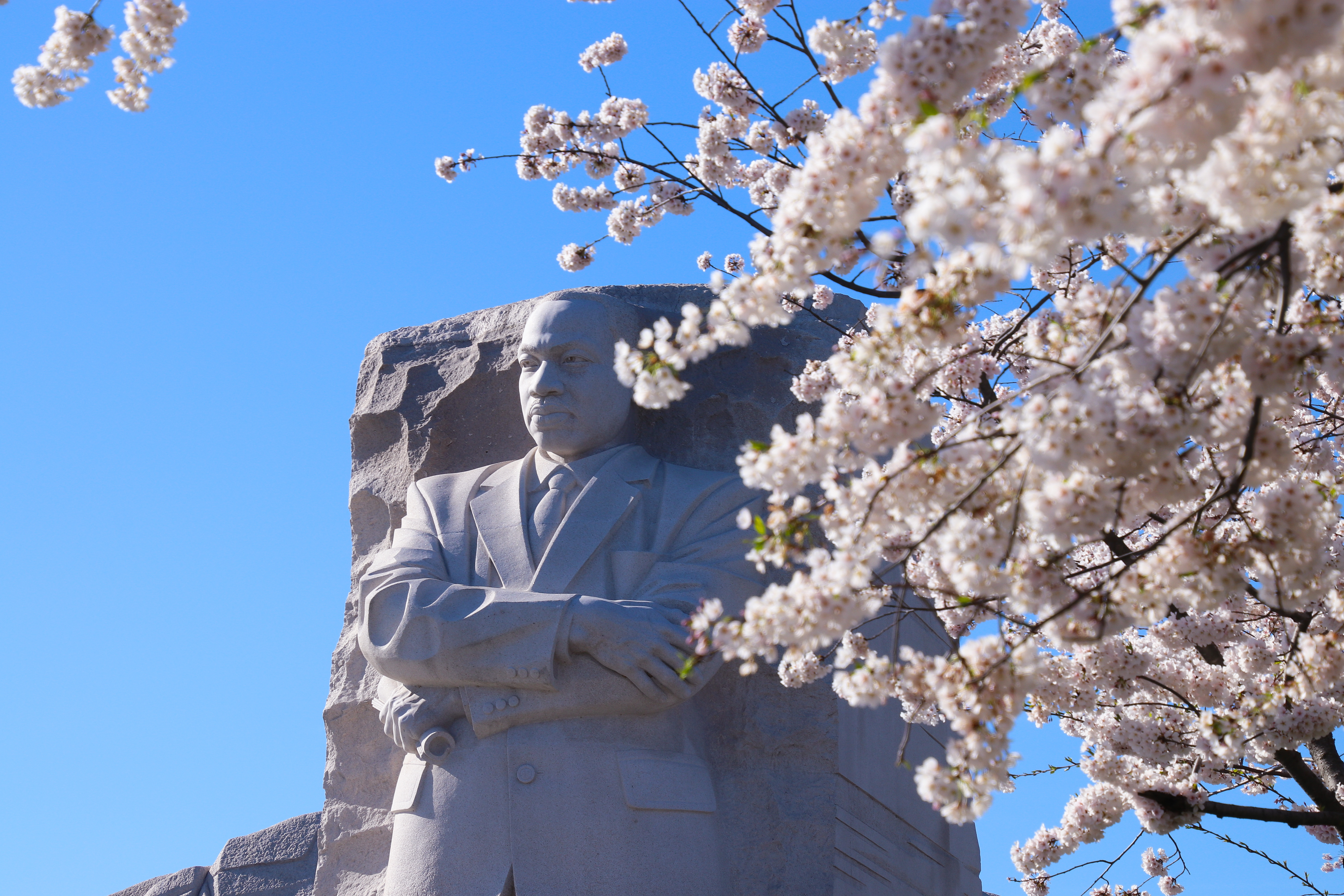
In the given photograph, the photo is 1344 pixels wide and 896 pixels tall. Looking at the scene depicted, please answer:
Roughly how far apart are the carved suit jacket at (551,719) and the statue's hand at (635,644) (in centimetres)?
5

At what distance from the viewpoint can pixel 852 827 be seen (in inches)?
170

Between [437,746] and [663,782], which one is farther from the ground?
[437,746]

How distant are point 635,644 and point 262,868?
359 cm

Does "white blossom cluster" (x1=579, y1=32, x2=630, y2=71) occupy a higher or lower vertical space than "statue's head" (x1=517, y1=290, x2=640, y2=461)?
higher

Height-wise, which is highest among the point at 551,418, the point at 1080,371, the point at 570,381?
the point at 570,381

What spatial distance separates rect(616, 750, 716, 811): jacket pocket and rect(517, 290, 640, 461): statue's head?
4.03ft

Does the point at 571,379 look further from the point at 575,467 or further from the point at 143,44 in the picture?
the point at 143,44

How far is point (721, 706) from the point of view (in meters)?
4.52

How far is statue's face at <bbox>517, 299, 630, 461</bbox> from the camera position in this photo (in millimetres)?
4660

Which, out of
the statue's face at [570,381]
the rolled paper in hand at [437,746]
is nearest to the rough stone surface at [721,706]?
the statue's face at [570,381]

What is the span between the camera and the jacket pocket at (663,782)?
13.0ft

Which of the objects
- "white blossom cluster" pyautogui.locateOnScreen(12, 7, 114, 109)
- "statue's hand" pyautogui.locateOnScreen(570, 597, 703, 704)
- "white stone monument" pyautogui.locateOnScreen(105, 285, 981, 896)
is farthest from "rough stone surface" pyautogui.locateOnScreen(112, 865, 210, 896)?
"white blossom cluster" pyautogui.locateOnScreen(12, 7, 114, 109)

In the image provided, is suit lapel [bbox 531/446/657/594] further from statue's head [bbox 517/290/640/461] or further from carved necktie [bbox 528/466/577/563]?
statue's head [bbox 517/290/640/461]

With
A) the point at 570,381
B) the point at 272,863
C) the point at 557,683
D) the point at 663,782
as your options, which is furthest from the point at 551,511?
the point at 272,863
